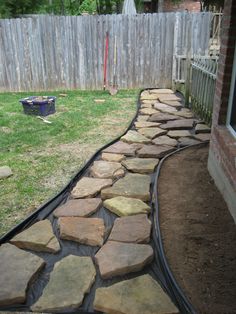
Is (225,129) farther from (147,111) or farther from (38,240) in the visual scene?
(147,111)

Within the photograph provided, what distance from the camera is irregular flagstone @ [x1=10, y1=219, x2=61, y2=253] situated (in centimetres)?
262

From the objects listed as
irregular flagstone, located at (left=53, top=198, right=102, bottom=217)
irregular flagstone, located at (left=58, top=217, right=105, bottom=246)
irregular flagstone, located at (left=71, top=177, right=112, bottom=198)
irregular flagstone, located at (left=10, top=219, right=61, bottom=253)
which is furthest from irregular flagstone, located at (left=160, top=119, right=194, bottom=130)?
irregular flagstone, located at (left=10, top=219, right=61, bottom=253)

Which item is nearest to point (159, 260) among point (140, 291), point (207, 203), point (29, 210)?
point (140, 291)

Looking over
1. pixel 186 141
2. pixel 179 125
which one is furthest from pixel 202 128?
pixel 186 141

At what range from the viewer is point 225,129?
11.2 ft

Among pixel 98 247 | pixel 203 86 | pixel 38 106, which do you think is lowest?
pixel 98 247

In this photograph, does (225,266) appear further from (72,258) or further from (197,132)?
(197,132)

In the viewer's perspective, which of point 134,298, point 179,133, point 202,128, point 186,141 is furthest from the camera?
point 202,128

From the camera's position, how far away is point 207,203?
10.6 ft

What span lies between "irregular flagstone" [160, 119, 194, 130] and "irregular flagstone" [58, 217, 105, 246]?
281 cm

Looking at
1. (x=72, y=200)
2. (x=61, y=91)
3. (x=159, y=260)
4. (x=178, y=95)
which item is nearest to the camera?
(x=159, y=260)

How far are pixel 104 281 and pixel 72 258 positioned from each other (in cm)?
33

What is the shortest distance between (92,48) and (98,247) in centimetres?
649

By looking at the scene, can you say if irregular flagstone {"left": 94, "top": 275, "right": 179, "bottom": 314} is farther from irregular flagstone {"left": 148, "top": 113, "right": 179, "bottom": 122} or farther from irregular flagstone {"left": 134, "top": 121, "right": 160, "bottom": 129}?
irregular flagstone {"left": 148, "top": 113, "right": 179, "bottom": 122}
